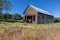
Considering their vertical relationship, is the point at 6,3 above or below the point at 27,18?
above

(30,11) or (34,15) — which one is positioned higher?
(30,11)

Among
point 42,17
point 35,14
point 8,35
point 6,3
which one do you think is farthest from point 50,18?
point 8,35

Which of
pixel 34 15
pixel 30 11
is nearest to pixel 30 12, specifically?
pixel 30 11

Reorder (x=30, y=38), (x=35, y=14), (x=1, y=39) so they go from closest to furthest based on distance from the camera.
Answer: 1. (x=30, y=38)
2. (x=1, y=39)
3. (x=35, y=14)

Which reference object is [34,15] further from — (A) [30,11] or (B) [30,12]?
(A) [30,11]

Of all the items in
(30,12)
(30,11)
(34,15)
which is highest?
(30,11)

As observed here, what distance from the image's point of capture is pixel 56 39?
6.97 meters

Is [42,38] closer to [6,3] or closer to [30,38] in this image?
[30,38]

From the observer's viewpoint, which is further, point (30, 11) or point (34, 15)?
point (30, 11)

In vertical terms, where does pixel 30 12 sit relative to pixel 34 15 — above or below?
above

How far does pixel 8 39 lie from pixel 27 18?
75.7 feet

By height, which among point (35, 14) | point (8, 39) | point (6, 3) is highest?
point (6, 3)

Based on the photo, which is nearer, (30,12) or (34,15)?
(34,15)

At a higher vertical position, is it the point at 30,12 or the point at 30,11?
the point at 30,11
